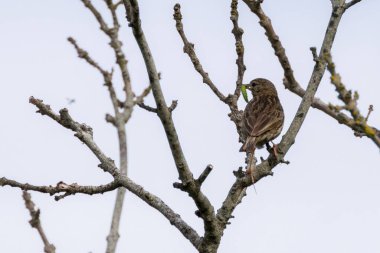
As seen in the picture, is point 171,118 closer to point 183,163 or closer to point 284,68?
point 183,163

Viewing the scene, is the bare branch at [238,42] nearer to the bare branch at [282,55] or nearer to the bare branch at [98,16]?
the bare branch at [282,55]

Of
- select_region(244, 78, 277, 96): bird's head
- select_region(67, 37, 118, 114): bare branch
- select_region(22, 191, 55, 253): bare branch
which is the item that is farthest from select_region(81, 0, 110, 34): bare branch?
select_region(22, 191, 55, 253): bare branch

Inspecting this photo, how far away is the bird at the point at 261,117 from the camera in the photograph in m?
7.77

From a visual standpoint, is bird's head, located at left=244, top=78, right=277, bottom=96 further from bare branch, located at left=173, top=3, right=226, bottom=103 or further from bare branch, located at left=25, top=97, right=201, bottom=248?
bare branch, located at left=25, top=97, right=201, bottom=248

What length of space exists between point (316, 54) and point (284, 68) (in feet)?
0.80

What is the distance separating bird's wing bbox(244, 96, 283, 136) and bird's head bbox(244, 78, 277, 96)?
601mm

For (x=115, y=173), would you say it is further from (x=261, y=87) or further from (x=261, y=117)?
(x=261, y=87)

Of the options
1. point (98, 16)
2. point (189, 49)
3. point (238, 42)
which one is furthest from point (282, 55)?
point (98, 16)

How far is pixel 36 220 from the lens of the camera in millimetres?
5719

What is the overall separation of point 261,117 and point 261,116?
56mm

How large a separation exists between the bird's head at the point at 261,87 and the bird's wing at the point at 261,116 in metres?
0.60

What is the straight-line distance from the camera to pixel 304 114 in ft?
17.8

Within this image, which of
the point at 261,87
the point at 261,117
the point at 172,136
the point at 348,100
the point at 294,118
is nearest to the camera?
the point at 348,100

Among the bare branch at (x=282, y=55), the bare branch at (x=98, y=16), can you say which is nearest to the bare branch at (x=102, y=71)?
the bare branch at (x=98, y=16)
